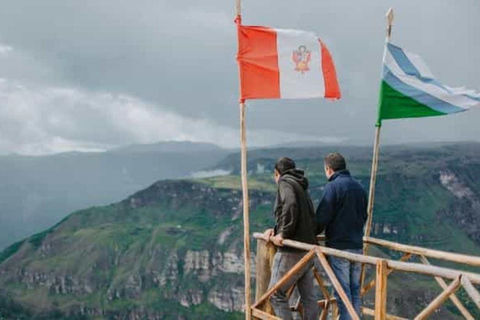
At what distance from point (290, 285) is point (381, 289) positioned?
2013 millimetres

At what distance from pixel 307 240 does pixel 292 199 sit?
2.97 feet

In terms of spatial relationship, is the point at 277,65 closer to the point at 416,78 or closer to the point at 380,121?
the point at 380,121

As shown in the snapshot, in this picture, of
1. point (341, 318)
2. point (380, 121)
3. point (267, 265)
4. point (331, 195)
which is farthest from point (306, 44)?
point (341, 318)

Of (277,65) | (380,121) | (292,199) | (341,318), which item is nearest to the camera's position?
(292,199)

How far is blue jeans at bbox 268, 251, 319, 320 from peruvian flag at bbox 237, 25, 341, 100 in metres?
3.58

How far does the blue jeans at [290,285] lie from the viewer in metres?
9.51

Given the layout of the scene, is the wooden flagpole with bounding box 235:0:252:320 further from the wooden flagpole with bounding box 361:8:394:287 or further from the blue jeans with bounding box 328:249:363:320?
the wooden flagpole with bounding box 361:8:394:287

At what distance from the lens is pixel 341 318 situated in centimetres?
987

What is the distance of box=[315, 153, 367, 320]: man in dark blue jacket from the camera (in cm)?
938

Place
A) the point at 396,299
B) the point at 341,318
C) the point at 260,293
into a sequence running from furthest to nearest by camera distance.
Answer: the point at 396,299 → the point at 260,293 → the point at 341,318

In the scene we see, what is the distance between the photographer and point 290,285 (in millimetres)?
9531

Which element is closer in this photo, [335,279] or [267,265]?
[335,279]

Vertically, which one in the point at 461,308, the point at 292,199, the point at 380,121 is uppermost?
the point at 380,121

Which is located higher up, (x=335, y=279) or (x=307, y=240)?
(x=307, y=240)
